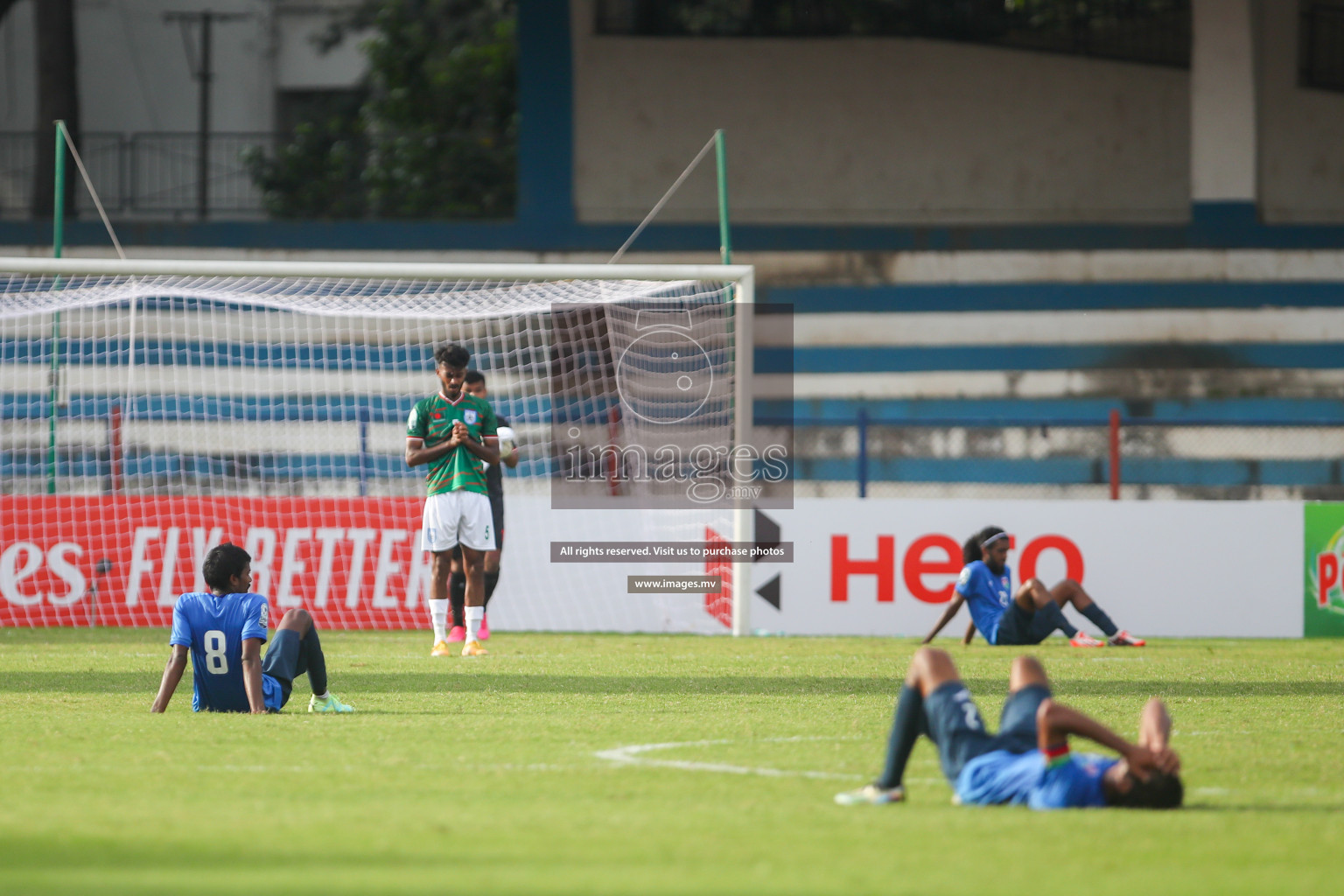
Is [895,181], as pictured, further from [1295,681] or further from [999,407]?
[1295,681]

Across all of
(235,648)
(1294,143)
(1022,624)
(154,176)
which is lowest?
(1022,624)

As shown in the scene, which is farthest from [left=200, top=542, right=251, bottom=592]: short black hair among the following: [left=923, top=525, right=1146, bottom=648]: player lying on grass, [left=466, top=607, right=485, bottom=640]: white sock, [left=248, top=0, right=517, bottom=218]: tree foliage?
[left=248, top=0, right=517, bottom=218]: tree foliage

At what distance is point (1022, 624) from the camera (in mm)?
12062

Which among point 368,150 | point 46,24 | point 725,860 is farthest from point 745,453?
point 46,24

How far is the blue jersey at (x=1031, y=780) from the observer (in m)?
4.95

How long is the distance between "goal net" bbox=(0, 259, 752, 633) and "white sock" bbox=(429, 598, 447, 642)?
2735 mm

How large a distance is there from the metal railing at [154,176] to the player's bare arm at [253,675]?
50.5 ft

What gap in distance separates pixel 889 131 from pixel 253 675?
56.1ft

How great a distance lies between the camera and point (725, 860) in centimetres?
437

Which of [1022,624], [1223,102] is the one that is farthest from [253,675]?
[1223,102]

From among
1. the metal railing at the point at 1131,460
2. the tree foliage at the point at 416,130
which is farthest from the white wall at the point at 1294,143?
the tree foliage at the point at 416,130

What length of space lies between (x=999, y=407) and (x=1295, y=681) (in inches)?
408

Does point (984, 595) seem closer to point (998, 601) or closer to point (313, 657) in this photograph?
point (998, 601)

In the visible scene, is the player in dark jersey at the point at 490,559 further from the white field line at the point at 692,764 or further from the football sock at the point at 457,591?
the white field line at the point at 692,764
